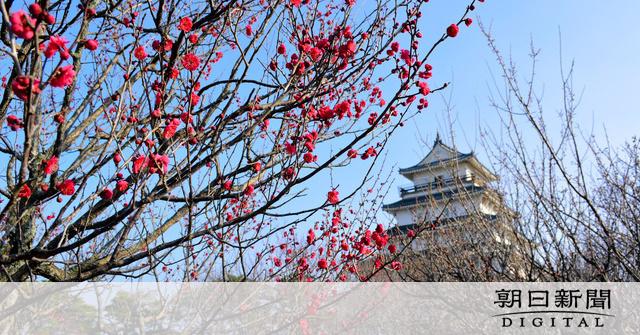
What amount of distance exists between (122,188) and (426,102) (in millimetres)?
2153

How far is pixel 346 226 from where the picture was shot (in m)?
4.68

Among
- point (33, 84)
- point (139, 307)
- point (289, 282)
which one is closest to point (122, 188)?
point (33, 84)

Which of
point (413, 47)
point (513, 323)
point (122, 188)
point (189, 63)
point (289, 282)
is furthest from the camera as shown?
point (513, 323)

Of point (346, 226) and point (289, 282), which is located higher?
point (346, 226)

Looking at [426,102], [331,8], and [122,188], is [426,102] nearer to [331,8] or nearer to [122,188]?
[331,8]

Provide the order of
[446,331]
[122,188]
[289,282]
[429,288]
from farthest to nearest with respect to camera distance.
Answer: [446,331] < [429,288] < [289,282] < [122,188]

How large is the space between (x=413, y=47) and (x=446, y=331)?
6.86 m

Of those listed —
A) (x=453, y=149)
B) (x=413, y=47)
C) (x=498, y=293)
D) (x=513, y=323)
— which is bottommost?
(x=513, y=323)

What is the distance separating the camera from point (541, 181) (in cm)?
394

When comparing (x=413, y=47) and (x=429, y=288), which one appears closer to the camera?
(x=413, y=47)

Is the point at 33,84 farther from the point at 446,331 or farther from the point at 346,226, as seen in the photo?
the point at 446,331

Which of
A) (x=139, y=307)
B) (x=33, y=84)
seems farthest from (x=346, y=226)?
(x=33, y=84)

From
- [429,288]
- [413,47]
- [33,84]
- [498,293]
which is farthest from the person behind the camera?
[429,288]

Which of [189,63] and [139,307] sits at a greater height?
[189,63]
